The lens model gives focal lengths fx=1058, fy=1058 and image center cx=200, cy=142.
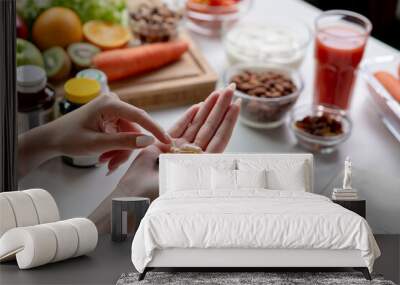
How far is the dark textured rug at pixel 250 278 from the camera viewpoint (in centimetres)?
245

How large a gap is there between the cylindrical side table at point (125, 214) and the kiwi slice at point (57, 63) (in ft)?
1.42

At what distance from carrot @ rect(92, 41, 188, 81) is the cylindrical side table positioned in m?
0.42

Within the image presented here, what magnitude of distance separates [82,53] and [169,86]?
0.85 ft

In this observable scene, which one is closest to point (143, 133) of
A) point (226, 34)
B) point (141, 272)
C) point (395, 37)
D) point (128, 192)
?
point (128, 192)

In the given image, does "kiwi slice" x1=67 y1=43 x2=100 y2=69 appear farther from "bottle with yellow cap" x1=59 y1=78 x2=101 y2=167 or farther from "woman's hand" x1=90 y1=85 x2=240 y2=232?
"woman's hand" x1=90 y1=85 x2=240 y2=232

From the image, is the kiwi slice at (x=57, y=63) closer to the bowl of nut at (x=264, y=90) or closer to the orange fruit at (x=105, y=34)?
the orange fruit at (x=105, y=34)

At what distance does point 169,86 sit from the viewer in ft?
9.40

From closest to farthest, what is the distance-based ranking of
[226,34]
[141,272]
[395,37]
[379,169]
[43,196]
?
[141,272]
[43,196]
[379,169]
[226,34]
[395,37]

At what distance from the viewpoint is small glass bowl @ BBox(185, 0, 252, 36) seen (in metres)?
3.23

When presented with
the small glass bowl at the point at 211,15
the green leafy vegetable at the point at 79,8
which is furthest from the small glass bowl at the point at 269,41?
the green leafy vegetable at the point at 79,8

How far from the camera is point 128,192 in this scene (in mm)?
2684

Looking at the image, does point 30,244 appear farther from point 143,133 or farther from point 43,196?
point 143,133

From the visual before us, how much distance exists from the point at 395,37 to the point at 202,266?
7.42 ft

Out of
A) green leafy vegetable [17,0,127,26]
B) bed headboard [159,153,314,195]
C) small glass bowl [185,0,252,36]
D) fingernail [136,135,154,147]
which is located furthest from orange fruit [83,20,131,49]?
bed headboard [159,153,314,195]
